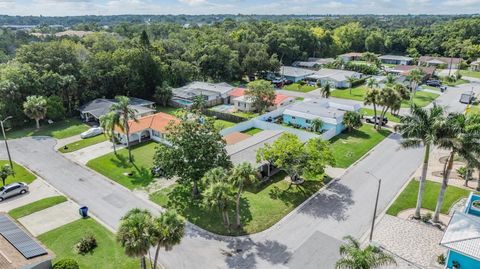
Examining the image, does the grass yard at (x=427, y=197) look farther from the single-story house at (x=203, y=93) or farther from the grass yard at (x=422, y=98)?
the single-story house at (x=203, y=93)

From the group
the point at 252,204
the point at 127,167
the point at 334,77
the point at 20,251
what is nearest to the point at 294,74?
the point at 334,77

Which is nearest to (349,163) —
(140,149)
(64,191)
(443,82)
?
(140,149)

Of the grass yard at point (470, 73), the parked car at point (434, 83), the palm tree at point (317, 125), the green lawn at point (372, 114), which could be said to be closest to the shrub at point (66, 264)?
the palm tree at point (317, 125)

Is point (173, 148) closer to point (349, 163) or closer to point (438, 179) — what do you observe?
point (349, 163)

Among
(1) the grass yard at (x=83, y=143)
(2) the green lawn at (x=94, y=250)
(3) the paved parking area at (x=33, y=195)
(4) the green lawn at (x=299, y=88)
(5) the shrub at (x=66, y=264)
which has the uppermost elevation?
(4) the green lawn at (x=299, y=88)

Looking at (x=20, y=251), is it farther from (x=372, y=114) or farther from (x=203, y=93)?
(x=372, y=114)

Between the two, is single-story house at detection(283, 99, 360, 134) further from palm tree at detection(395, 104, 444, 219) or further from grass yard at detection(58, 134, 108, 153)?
grass yard at detection(58, 134, 108, 153)
